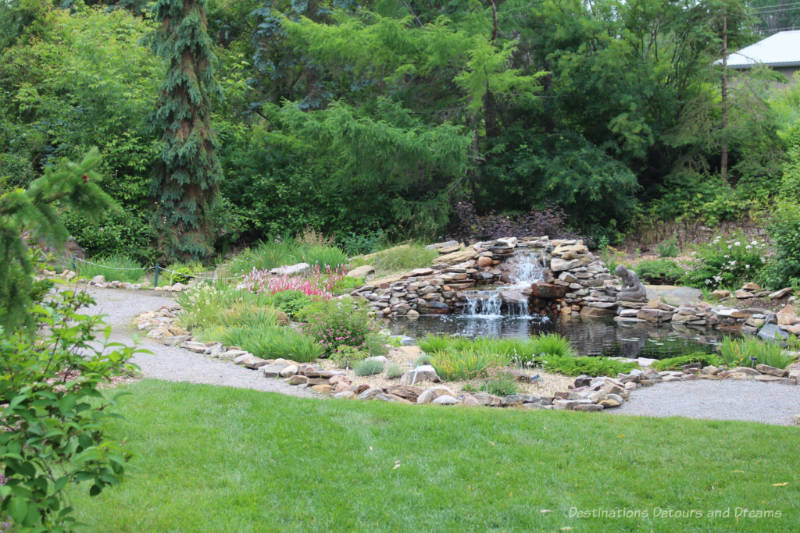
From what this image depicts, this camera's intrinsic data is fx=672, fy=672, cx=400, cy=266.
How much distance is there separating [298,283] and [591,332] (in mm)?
4779

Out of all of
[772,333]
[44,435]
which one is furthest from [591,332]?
[44,435]

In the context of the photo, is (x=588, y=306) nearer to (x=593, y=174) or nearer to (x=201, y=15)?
(x=593, y=174)

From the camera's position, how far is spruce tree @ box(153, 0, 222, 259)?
13.6 m

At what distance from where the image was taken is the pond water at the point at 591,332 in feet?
30.1

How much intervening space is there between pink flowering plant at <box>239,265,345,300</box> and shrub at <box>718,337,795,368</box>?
524 centimetres

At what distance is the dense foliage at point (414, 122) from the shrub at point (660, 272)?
2630mm

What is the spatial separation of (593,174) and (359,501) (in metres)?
14.1

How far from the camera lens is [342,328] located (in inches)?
312

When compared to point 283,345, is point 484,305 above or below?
below

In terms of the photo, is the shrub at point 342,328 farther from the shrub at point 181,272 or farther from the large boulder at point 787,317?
the large boulder at point 787,317

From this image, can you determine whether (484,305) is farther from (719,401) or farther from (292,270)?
(719,401)

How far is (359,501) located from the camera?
3.54 metres

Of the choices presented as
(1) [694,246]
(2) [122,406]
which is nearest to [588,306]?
(1) [694,246]

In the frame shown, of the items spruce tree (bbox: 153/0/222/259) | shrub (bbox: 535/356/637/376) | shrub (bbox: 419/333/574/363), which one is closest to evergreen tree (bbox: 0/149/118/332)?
shrub (bbox: 419/333/574/363)
